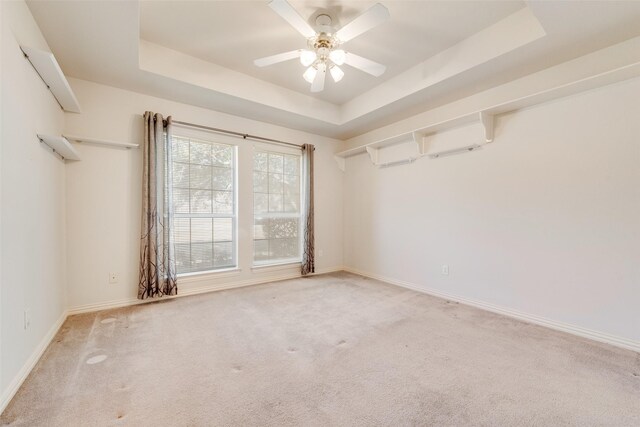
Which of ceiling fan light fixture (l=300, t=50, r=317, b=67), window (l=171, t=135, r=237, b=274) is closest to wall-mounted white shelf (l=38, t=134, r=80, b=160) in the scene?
window (l=171, t=135, r=237, b=274)

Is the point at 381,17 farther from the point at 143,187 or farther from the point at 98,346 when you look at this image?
the point at 98,346

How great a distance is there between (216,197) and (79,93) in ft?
5.53

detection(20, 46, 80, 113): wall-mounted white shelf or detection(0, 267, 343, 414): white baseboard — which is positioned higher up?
detection(20, 46, 80, 113): wall-mounted white shelf

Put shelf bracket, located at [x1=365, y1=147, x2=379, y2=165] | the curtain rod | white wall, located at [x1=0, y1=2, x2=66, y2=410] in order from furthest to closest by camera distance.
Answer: shelf bracket, located at [x1=365, y1=147, x2=379, y2=165] < the curtain rod < white wall, located at [x1=0, y1=2, x2=66, y2=410]

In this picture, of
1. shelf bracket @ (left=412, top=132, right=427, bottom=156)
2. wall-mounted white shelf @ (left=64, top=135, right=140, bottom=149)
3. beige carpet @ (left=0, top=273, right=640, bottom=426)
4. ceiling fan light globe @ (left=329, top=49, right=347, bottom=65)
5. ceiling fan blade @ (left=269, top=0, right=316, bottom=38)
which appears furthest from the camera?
shelf bracket @ (left=412, top=132, right=427, bottom=156)

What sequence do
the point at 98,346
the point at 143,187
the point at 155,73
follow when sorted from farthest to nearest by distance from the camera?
the point at 143,187
the point at 155,73
the point at 98,346

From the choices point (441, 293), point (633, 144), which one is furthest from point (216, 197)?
point (633, 144)

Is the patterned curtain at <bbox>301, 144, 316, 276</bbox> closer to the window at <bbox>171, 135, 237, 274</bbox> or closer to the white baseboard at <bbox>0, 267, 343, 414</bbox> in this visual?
the white baseboard at <bbox>0, 267, 343, 414</bbox>

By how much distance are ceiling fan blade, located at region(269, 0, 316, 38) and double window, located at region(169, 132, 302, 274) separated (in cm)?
201

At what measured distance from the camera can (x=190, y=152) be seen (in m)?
3.37

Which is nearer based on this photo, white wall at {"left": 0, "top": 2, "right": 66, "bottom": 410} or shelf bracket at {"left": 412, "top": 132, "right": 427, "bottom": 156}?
white wall at {"left": 0, "top": 2, "right": 66, "bottom": 410}

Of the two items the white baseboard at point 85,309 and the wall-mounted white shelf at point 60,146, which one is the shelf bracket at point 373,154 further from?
the wall-mounted white shelf at point 60,146

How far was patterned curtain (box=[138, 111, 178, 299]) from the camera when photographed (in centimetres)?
292

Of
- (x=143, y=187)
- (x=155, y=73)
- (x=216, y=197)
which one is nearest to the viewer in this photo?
(x=155, y=73)
